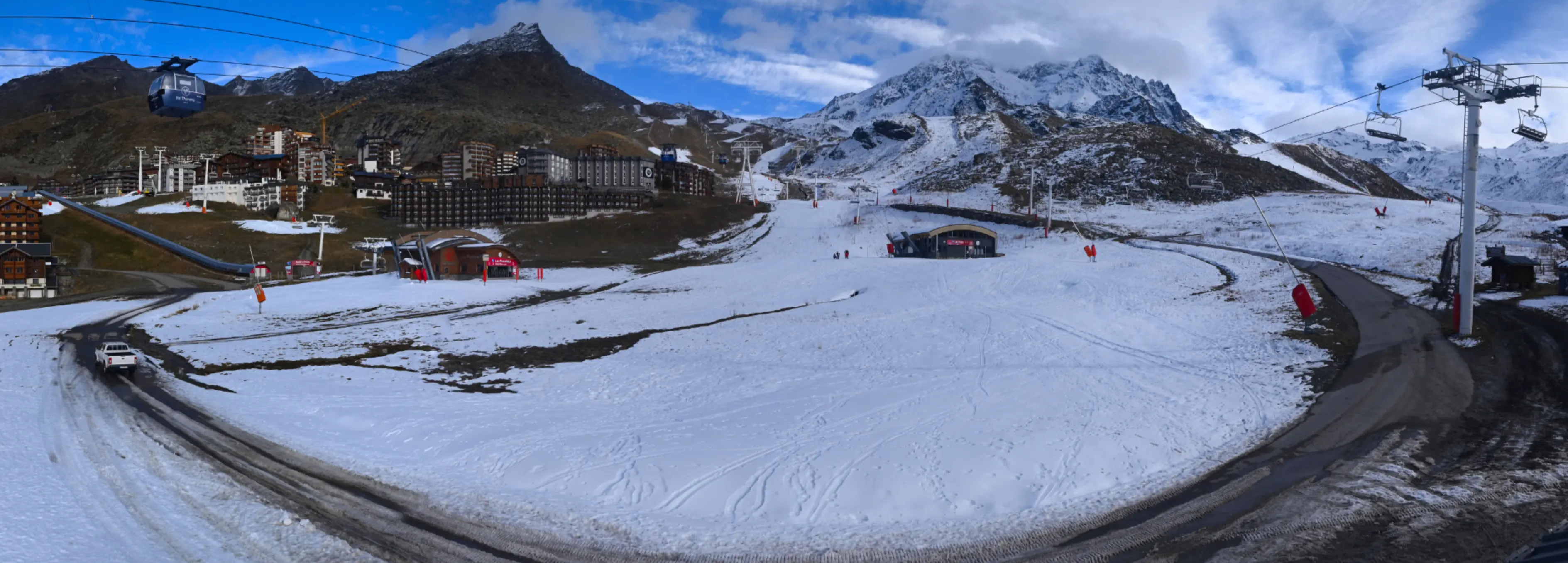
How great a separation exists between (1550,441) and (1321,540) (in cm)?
968

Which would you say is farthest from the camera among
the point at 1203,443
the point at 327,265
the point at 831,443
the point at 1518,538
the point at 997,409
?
the point at 327,265

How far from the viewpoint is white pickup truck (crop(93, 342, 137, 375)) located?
29328mm

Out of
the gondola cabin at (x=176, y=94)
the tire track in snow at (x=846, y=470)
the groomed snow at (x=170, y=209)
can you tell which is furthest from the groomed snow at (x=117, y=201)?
the tire track in snow at (x=846, y=470)

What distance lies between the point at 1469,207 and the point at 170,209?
136m

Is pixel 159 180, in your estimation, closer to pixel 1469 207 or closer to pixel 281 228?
pixel 281 228

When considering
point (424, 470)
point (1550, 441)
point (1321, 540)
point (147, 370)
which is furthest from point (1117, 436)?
point (147, 370)

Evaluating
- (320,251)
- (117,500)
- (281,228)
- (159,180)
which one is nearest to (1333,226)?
(117,500)

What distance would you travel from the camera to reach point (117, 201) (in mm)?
119812

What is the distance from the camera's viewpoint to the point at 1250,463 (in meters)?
16.6

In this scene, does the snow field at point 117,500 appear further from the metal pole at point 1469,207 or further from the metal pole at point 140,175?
the metal pole at point 140,175

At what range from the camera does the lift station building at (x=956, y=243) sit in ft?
231

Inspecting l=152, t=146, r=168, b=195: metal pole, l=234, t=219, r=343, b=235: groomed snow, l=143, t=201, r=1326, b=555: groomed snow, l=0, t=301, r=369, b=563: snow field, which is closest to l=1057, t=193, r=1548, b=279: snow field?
l=143, t=201, r=1326, b=555: groomed snow

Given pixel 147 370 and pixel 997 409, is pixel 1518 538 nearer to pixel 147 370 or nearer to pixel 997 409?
pixel 997 409

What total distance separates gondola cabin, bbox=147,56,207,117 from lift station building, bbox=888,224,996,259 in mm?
53505
